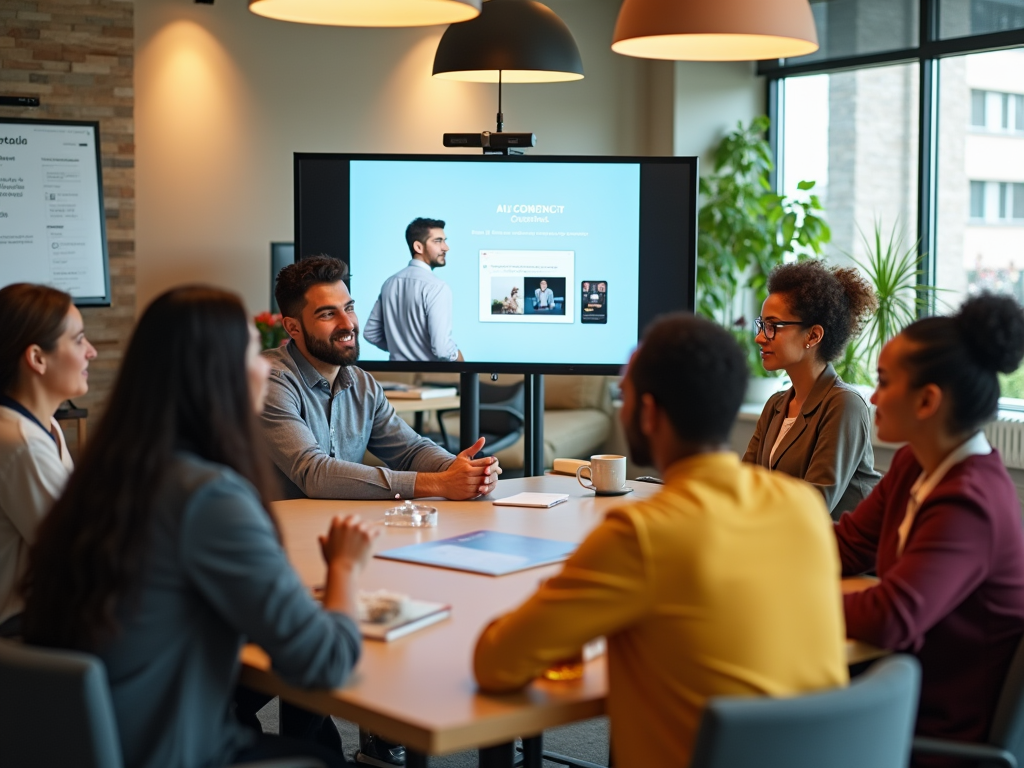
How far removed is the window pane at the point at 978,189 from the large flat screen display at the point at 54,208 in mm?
4259

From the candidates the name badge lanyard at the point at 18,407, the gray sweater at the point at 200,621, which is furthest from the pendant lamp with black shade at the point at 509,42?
the gray sweater at the point at 200,621

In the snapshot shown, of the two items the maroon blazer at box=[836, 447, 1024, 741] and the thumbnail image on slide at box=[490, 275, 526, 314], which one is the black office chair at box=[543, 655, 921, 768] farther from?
the thumbnail image on slide at box=[490, 275, 526, 314]

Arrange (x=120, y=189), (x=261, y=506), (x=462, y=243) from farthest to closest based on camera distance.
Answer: (x=120, y=189) < (x=462, y=243) < (x=261, y=506)

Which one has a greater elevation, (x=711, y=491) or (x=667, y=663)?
(x=711, y=491)

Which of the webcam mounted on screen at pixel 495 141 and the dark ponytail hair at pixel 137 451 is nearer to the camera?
the dark ponytail hair at pixel 137 451

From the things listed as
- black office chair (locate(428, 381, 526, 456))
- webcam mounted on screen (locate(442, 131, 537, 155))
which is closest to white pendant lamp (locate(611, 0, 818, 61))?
webcam mounted on screen (locate(442, 131, 537, 155))

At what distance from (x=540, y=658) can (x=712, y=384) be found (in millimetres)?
421

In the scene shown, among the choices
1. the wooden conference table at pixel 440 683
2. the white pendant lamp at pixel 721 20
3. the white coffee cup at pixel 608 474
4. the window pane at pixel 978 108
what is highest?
the window pane at pixel 978 108

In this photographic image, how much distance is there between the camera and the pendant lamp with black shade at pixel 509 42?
3607mm

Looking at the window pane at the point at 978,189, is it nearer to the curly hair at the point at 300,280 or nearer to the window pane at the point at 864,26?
the window pane at the point at 864,26

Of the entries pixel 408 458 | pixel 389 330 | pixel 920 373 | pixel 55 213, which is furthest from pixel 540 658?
pixel 55 213

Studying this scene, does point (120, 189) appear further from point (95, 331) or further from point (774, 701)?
point (774, 701)

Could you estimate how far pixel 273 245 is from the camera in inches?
240

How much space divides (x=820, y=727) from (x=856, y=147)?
18.7 feet
